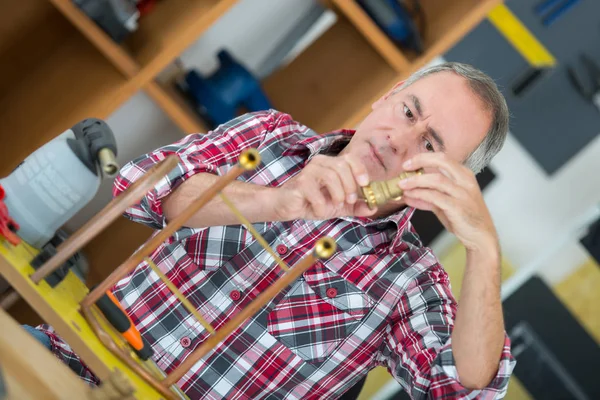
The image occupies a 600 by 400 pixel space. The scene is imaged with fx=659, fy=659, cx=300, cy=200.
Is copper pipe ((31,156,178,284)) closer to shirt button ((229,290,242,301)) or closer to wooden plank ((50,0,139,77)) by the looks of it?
shirt button ((229,290,242,301))

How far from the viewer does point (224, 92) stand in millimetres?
1702

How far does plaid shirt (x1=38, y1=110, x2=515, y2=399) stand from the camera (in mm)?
1172

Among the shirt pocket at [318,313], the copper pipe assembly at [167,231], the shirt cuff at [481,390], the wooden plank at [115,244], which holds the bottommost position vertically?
the shirt cuff at [481,390]

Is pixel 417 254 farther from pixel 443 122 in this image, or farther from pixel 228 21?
pixel 228 21

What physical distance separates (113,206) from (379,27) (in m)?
1.10

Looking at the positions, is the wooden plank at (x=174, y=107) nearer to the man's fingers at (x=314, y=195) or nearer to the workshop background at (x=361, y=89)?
the workshop background at (x=361, y=89)

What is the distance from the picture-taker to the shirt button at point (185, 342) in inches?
46.1

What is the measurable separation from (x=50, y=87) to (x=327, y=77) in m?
0.74

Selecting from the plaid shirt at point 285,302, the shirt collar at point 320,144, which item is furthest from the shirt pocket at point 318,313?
the shirt collar at point 320,144

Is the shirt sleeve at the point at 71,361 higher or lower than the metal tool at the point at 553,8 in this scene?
higher

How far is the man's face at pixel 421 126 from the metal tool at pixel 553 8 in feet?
3.11

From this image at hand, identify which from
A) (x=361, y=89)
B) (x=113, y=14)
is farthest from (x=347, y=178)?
(x=361, y=89)

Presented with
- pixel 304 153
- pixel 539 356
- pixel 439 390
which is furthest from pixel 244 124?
pixel 539 356

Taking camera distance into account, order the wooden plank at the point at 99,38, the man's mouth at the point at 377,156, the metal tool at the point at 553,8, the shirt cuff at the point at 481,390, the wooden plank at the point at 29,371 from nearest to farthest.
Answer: the wooden plank at the point at 29,371 → the shirt cuff at the point at 481,390 → the man's mouth at the point at 377,156 → the wooden plank at the point at 99,38 → the metal tool at the point at 553,8
